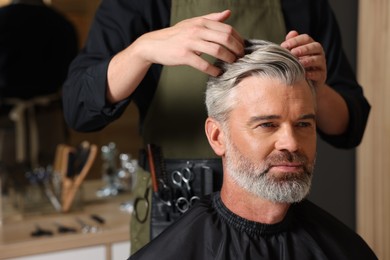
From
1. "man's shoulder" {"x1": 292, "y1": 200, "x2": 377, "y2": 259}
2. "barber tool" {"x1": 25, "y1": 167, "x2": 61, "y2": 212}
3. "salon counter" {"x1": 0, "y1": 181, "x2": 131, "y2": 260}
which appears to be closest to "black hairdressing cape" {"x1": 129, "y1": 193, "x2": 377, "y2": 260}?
"man's shoulder" {"x1": 292, "y1": 200, "x2": 377, "y2": 259}

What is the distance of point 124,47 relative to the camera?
1.19 meters

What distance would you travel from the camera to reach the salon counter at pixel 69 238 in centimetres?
174

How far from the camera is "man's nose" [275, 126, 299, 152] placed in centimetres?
95

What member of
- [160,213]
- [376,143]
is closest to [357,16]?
[376,143]

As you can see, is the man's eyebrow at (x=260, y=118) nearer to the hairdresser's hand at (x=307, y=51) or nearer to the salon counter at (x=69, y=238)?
the hairdresser's hand at (x=307, y=51)

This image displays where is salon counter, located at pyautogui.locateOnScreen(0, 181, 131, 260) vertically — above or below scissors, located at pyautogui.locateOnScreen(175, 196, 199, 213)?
below

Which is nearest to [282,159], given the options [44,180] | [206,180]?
[206,180]

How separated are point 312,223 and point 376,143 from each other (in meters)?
0.89

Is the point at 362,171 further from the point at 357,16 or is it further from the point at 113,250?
the point at 113,250

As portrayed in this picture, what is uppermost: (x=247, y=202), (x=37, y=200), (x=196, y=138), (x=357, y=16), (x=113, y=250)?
(x=357, y=16)

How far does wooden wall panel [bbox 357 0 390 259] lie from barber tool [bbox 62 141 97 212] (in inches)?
38.2

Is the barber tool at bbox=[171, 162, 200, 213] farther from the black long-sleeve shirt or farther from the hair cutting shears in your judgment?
the black long-sleeve shirt

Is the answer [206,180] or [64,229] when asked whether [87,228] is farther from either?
[206,180]

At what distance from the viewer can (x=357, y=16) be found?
2.02 m
